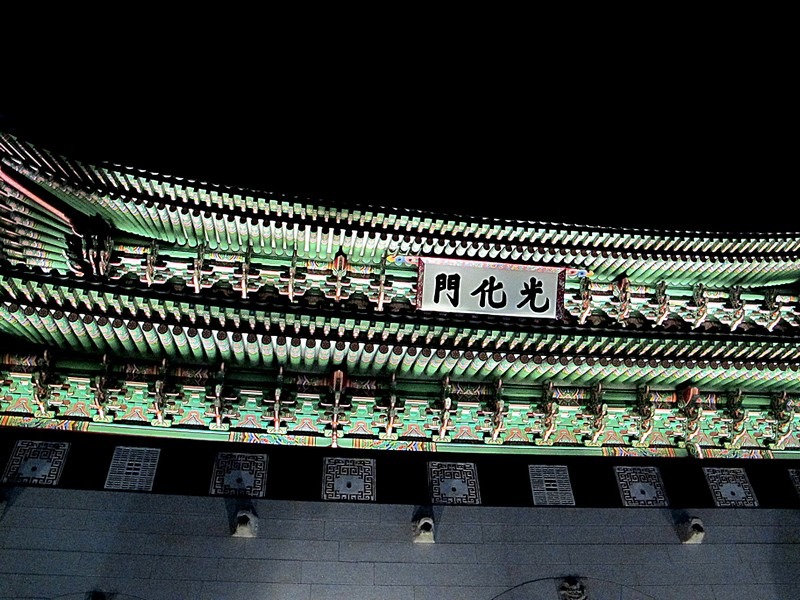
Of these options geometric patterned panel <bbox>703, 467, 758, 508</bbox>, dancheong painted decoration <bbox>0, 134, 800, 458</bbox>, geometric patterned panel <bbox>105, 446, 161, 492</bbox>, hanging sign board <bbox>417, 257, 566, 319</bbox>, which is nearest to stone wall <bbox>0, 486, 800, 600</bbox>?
geometric patterned panel <bbox>105, 446, 161, 492</bbox>

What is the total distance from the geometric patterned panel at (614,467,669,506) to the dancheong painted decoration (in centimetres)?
25

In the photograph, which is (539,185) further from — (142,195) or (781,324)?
(142,195)

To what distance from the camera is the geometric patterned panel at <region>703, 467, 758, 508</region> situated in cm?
633

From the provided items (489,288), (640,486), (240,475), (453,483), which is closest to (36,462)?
(240,475)

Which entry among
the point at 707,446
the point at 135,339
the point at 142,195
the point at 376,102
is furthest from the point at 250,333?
the point at 707,446

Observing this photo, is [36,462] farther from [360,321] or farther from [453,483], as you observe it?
[453,483]

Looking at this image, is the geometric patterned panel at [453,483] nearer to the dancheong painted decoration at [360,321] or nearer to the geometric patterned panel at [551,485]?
the dancheong painted decoration at [360,321]

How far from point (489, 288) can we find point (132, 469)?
11.5 feet

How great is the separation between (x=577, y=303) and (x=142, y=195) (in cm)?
384

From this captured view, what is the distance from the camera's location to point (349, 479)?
19.3 ft

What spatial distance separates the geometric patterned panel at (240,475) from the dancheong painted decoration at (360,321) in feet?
0.68

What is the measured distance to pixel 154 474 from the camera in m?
5.68

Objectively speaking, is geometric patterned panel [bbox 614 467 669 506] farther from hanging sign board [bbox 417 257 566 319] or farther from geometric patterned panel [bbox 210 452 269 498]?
geometric patterned panel [bbox 210 452 269 498]

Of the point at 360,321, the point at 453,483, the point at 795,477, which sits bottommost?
the point at 453,483
